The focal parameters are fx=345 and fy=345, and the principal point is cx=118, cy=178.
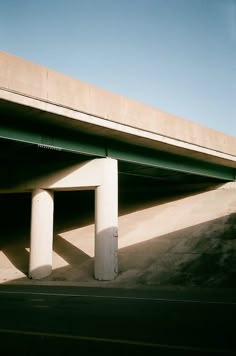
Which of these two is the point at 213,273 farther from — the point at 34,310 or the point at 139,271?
the point at 34,310

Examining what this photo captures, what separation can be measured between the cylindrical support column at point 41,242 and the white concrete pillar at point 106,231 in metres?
2.86

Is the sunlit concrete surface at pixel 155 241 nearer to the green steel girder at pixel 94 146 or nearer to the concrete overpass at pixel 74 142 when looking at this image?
the concrete overpass at pixel 74 142

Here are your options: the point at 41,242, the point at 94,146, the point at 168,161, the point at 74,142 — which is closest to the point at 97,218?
the point at 41,242

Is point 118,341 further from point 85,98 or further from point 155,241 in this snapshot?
point 155,241

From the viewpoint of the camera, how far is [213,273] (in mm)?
14336

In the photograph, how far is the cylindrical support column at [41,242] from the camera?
17.5 m

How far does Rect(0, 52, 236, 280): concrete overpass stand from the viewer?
13.4 m

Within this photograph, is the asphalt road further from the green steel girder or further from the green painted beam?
the green painted beam

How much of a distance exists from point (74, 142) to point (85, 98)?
2.55 meters

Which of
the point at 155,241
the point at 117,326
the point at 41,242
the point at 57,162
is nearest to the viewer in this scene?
the point at 117,326

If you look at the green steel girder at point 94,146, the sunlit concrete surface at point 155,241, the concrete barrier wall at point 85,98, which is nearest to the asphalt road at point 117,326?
the sunlit concrete surface at point 155,241

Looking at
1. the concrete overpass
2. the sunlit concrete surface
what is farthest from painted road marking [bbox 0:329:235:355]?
the concrete overpass

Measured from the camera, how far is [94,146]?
1725 centimetres

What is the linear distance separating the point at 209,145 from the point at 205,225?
5185 millimetres
